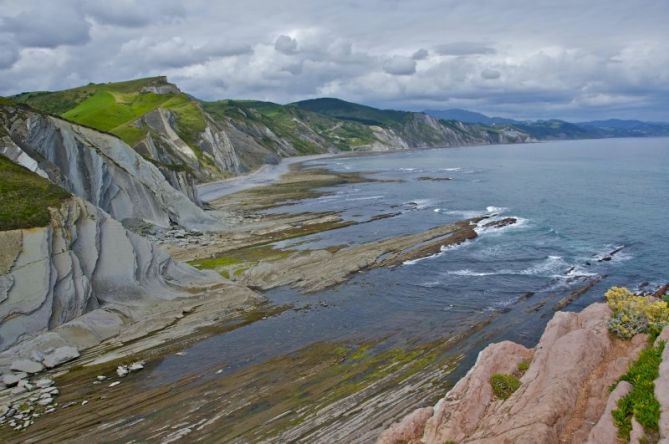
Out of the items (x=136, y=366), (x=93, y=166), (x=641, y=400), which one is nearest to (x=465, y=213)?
(x=93, y=166)

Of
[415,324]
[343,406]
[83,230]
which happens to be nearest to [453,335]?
[415,324]

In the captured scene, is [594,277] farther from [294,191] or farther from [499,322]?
[294,191]

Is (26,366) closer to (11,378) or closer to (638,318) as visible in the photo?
(11,378)

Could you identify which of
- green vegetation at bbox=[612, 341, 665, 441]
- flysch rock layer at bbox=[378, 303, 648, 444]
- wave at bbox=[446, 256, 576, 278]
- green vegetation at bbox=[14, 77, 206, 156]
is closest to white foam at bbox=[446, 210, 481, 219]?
wave at bbox=[446, 256, 576, 278]

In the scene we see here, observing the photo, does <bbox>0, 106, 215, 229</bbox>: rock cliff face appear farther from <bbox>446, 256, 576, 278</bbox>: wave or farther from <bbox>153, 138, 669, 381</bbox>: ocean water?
<bbox>446, 256, 576, 278</bbox>: wave

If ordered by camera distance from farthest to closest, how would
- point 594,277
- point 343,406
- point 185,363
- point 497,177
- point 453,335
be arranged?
point 497,177 < point 594,277 < point 453,335 < point 185,363 < point 343,406

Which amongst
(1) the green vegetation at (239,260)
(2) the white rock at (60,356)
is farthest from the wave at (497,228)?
(2) the white rock at (60,356)
